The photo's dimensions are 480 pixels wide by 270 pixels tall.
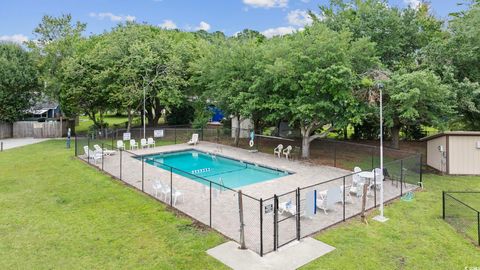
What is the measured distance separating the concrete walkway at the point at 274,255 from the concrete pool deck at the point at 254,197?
1.06ft

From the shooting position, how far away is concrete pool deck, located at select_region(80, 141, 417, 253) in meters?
9.80

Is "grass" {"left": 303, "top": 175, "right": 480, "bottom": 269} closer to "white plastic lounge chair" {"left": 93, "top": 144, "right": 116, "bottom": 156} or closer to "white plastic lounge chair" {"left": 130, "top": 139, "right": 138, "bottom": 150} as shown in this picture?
"white plastic lounge chair" {"left": 93, "top": 144, "right": 116, "bottom": 156}

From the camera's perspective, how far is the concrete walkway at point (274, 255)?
7918mm

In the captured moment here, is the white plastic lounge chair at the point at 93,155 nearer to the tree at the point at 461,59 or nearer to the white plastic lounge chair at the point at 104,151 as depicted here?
the white plastic lounge chair at the point at 104,151

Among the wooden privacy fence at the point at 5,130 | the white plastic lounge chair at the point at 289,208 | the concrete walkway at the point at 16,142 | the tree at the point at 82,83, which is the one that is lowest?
the white plastic lounge chair at the point at 289,208

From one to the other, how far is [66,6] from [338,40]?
26084 mm

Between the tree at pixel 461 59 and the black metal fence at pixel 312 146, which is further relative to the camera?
the black metal fence at pixel 312 146

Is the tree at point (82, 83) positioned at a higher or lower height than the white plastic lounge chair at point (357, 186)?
higher

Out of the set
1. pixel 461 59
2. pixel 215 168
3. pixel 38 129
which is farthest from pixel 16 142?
pixel 461 59

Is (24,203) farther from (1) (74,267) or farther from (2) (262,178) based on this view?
(2) (262,178)

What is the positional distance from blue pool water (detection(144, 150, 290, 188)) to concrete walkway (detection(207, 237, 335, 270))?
263 inches

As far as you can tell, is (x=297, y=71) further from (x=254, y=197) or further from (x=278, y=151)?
(x=254, y=197)

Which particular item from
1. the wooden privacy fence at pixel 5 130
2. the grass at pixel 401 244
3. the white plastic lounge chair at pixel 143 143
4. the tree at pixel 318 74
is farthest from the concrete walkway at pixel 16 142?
the grass at pixel 401 244

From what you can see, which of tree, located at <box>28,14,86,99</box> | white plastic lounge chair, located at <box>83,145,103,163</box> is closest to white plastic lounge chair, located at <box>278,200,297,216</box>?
white plastic lounge chair, located at <box>83,145,103,163</box>
